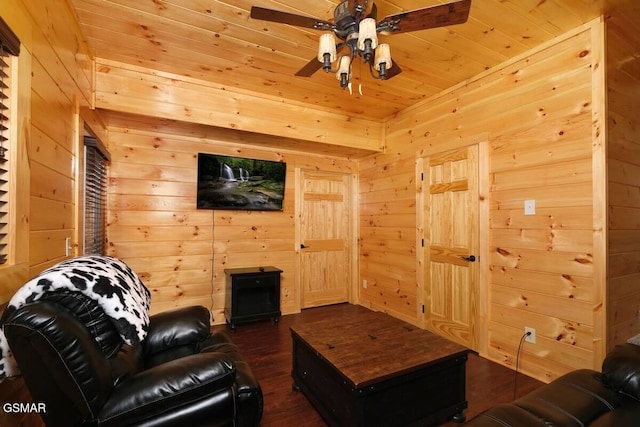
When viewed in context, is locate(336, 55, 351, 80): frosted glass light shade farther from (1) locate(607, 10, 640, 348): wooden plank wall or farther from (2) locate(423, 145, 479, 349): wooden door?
(1) locate(607, 10, 640, 348): wooden plank wall

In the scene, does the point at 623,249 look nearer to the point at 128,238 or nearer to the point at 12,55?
the point at 12,55

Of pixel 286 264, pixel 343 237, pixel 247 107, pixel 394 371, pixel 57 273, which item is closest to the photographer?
pixel 57 273

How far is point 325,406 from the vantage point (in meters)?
1.85

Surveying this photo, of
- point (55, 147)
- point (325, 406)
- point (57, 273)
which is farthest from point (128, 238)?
point (325, 406)

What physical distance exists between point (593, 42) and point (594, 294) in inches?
69.8

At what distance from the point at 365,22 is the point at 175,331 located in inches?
81.7

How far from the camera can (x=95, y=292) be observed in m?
1.19

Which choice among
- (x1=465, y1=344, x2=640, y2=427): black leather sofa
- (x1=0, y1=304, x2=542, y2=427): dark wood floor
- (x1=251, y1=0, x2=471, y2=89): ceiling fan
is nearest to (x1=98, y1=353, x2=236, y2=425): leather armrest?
(x1=0, y1=304, x2=542, y2=427): dark wood floor

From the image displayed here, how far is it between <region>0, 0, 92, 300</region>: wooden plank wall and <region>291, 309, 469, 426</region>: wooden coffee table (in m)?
1.55

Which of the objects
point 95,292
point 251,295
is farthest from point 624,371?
point 251,295

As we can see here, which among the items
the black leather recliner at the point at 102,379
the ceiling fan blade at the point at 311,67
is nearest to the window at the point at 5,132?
the black leather recliner at the point at 102,379

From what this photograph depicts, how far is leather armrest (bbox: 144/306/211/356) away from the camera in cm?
179

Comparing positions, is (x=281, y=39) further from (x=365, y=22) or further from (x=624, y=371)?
(x=624, y=371)

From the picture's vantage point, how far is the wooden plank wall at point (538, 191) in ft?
7.06
